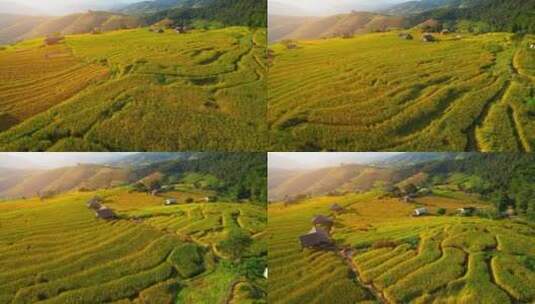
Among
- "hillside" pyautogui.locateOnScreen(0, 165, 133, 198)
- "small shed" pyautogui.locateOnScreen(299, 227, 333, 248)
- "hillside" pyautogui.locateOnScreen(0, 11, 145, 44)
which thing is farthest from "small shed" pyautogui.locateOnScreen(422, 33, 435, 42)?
"hillside" pyautogui.locateOnScreen(0, 165, 133, 198)

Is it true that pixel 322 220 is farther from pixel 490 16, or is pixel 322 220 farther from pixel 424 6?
pixel 490 16

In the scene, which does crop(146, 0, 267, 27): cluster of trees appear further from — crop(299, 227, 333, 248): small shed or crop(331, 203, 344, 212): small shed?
crop(299, 227, 333, 248): small shed

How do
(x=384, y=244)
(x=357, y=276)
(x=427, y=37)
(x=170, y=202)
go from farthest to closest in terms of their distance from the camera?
1. (x=427, y=37)
2. (x=170, y=202)
3. (x=384, y=244)
4. (x=357, y=276)

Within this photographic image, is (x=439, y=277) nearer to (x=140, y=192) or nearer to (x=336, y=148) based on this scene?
(x=336, y=148)

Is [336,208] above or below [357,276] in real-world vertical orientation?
above

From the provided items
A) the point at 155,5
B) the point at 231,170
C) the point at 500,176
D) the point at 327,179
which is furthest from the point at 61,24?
the point at 500,176

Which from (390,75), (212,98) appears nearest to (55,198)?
(212,98)

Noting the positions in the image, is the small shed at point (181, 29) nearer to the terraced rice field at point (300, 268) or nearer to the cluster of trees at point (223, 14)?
the cluster of trees at point (223, 14)

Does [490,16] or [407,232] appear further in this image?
[490,16]
